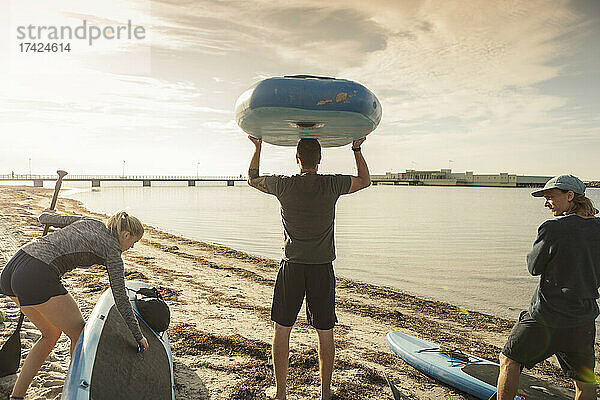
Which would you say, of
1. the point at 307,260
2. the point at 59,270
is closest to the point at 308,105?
the point at 307,260

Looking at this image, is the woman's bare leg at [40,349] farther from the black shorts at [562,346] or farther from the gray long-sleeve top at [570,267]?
the gray long-sleeve top at [570,267]

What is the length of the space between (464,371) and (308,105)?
10.3ft

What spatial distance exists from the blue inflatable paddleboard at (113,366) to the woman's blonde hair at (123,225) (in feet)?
2.78

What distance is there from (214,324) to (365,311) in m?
2.70

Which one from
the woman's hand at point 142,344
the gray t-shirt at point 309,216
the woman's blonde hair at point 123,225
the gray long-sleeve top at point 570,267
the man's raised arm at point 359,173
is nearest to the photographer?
the gray long-sleeve top at point 570,267

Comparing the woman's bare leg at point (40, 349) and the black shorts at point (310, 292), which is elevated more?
the black shorts at point (310, 292)

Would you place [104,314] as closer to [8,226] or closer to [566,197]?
[566,197]

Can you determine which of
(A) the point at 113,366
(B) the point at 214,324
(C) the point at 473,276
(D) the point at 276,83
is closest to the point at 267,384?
(A) the point at 113,366

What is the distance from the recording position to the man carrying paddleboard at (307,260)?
11.0ft

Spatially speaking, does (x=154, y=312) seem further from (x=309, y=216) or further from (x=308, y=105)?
(x=308, y=105)

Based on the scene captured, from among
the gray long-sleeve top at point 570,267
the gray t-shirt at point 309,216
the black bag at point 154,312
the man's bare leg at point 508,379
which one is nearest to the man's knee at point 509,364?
the man's bare leg at point 508,379

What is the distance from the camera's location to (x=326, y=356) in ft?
11.2

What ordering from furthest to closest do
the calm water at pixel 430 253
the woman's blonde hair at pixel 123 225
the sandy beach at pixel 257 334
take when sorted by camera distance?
the calm water at pixel 430 253 → the sandy beach at pixel 257 334 → the woman's blonde hair at pixel 123 225

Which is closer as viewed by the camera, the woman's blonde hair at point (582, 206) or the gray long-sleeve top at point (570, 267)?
the gray long-sleeve top at point (570, 267)
